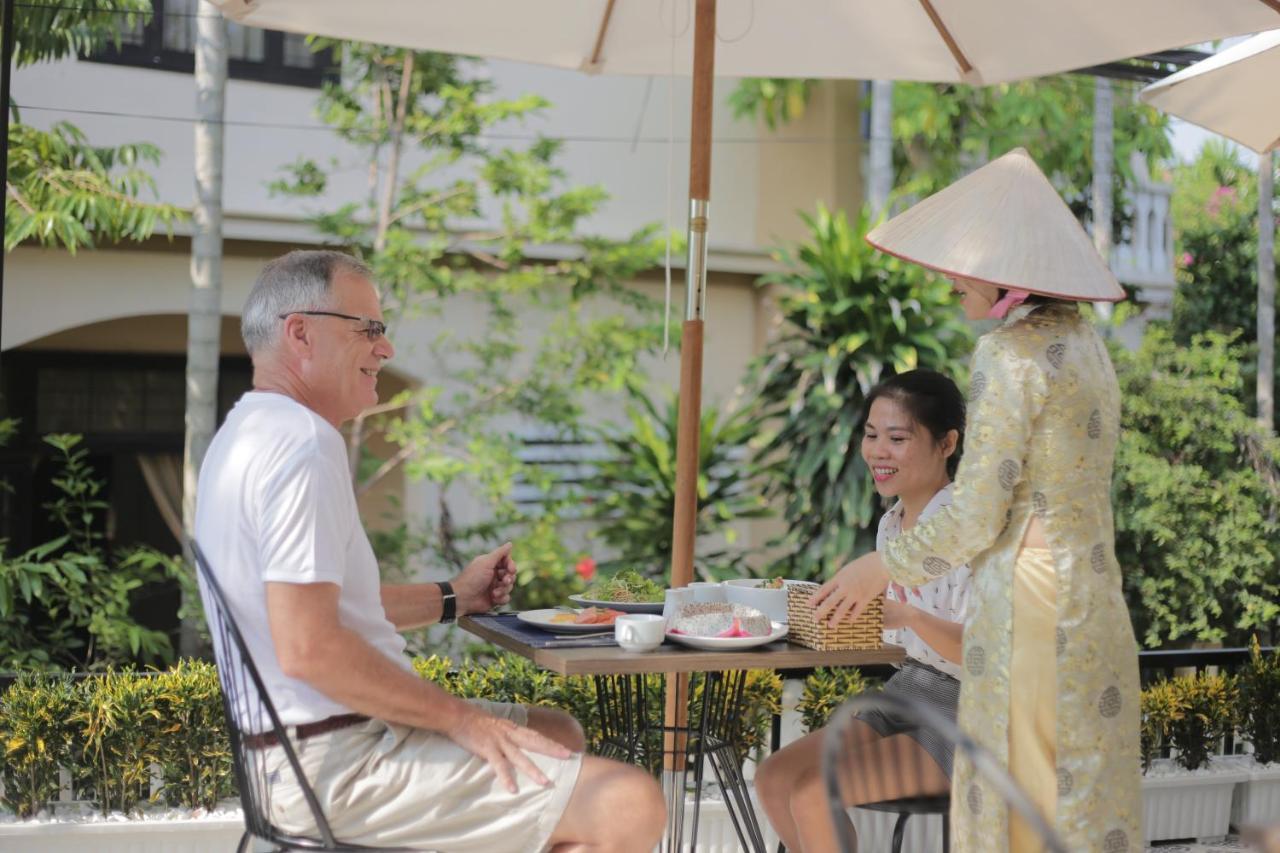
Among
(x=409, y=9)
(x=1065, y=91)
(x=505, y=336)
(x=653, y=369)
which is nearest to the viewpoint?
(x=409, y=9)

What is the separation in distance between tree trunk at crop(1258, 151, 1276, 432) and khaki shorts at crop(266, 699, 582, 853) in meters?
5.80

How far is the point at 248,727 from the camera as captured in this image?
7.37ft

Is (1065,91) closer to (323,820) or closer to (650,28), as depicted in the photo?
(650,28)

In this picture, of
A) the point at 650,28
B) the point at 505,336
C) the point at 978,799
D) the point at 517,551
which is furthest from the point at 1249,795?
the point at 505,336

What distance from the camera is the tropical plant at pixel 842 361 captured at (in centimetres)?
646

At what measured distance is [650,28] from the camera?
3.80m

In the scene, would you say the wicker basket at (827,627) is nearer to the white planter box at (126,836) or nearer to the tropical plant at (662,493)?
the white planter box at (126,836)

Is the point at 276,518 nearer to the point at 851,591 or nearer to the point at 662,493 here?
the point at 851,591

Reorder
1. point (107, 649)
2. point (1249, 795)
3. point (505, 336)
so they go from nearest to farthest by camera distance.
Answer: point (1249, 795), point (107, 649), point (505, 336)

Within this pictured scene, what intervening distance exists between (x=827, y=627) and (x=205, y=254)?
4.89 metres

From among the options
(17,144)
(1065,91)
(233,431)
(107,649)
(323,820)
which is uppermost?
(1065,91)

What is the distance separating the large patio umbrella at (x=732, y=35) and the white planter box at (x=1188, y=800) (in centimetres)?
196

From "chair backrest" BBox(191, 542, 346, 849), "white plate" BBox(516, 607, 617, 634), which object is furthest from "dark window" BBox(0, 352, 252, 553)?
"chair backrest" BBox(191, 542, 346, 849)

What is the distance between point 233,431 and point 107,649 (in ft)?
13.3
